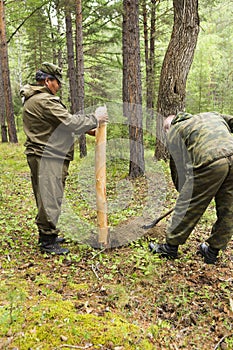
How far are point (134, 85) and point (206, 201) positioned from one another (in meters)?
5.27

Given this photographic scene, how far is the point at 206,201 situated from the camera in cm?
361

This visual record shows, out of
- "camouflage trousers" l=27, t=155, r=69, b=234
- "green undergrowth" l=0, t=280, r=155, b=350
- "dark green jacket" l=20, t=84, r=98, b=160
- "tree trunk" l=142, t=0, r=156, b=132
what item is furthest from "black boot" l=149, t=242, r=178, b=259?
"tree trunk" l=142, t=0, r=156, b=132

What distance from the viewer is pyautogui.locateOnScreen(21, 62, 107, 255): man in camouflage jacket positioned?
3.96 metres

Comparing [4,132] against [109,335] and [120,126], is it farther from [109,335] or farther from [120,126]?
[109,335]

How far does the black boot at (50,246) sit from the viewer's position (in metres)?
4.37

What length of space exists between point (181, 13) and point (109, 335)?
7.11 metres

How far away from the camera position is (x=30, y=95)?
13.2 ft

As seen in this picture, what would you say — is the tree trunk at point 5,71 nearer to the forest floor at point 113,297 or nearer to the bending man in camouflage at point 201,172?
the forest floor at point 113,297

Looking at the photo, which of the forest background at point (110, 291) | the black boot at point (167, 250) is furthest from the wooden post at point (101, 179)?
the black boot at point (167, 250)

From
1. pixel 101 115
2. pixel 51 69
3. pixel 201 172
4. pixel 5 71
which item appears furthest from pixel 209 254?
pixel 5 71

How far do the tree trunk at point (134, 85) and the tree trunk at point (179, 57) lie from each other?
0.66 m

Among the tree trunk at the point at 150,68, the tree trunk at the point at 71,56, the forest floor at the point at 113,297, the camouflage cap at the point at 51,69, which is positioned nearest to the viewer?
the forest floor at the point at 113,297

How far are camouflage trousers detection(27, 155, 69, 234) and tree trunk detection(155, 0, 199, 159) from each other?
4532 millimetres

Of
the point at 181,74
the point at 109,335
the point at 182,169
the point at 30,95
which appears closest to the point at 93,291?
the point at 109,335
